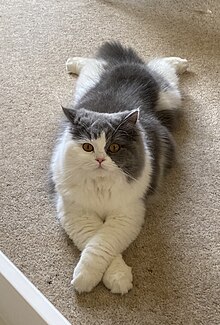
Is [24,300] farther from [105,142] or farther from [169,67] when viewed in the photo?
[169,67]

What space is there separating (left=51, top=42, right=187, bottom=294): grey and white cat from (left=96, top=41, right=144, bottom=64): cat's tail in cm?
17

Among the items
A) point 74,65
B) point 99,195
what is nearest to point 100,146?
point 99,195

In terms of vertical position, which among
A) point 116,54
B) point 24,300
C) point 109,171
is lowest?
point 24,300

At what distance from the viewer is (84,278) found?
137 centimetres

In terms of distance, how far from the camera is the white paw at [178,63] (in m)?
2.05

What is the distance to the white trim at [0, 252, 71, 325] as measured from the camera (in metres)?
1.09

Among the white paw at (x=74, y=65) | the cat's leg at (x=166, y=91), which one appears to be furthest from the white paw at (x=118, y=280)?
the white paw at (x=74, y=65)

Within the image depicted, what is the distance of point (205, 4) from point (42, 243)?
1.47m

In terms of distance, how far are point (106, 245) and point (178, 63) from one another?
0.91 meters

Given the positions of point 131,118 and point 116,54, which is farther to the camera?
point 116,54

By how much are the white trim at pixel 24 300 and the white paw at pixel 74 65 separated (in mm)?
1047

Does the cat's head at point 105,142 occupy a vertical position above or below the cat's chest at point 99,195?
above

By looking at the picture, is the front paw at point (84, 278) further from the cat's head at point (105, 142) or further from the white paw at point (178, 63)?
the white paw at point (178, 63)

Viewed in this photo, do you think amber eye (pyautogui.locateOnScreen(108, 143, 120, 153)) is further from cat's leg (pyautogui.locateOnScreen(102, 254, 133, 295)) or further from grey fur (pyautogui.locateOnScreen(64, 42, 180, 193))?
cat's leg (pyautogui.locateOnScreen(102, 254, 133, 295))
